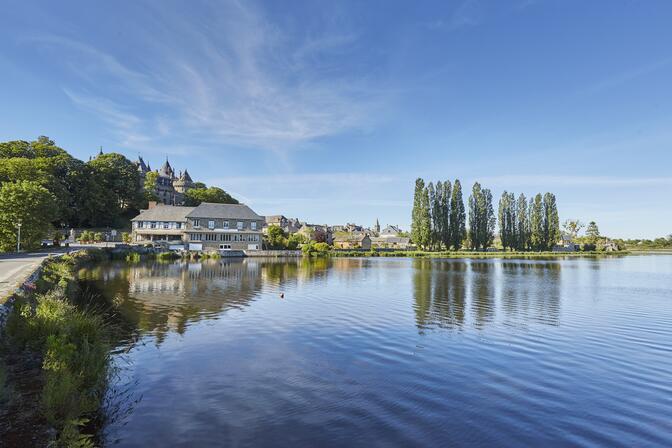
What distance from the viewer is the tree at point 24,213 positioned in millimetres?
37531

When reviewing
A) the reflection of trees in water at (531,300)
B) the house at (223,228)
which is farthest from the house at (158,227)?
the reflection of trees in water at (531,300)

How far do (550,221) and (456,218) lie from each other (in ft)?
93.9

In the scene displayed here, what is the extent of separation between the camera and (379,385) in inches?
418

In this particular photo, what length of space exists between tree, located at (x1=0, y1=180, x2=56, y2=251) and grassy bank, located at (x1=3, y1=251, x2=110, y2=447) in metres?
30.3

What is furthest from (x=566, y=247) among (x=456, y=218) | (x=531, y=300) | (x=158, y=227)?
(x=531, y=300)

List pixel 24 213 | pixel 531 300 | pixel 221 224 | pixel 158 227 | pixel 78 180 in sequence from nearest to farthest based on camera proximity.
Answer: pixel 531 300
pixel 24 213
pixel 158 227
pixel 221 224
pixel 78 180

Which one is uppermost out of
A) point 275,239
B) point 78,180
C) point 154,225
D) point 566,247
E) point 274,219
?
point 78,180

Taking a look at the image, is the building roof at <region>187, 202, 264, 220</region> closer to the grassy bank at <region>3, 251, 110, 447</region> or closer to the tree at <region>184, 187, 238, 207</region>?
the tree at <region>184, 187, 238, 207</region>

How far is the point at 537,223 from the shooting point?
104375 mm

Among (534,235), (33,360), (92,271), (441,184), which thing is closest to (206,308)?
(33,360)

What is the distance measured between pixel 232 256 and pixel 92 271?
35.1m

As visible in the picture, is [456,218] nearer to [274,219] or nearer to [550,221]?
[550,221]

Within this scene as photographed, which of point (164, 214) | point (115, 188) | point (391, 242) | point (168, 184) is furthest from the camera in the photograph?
point (391, 242)

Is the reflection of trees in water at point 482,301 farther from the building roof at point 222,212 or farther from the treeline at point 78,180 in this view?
the building roof at point 222,212
